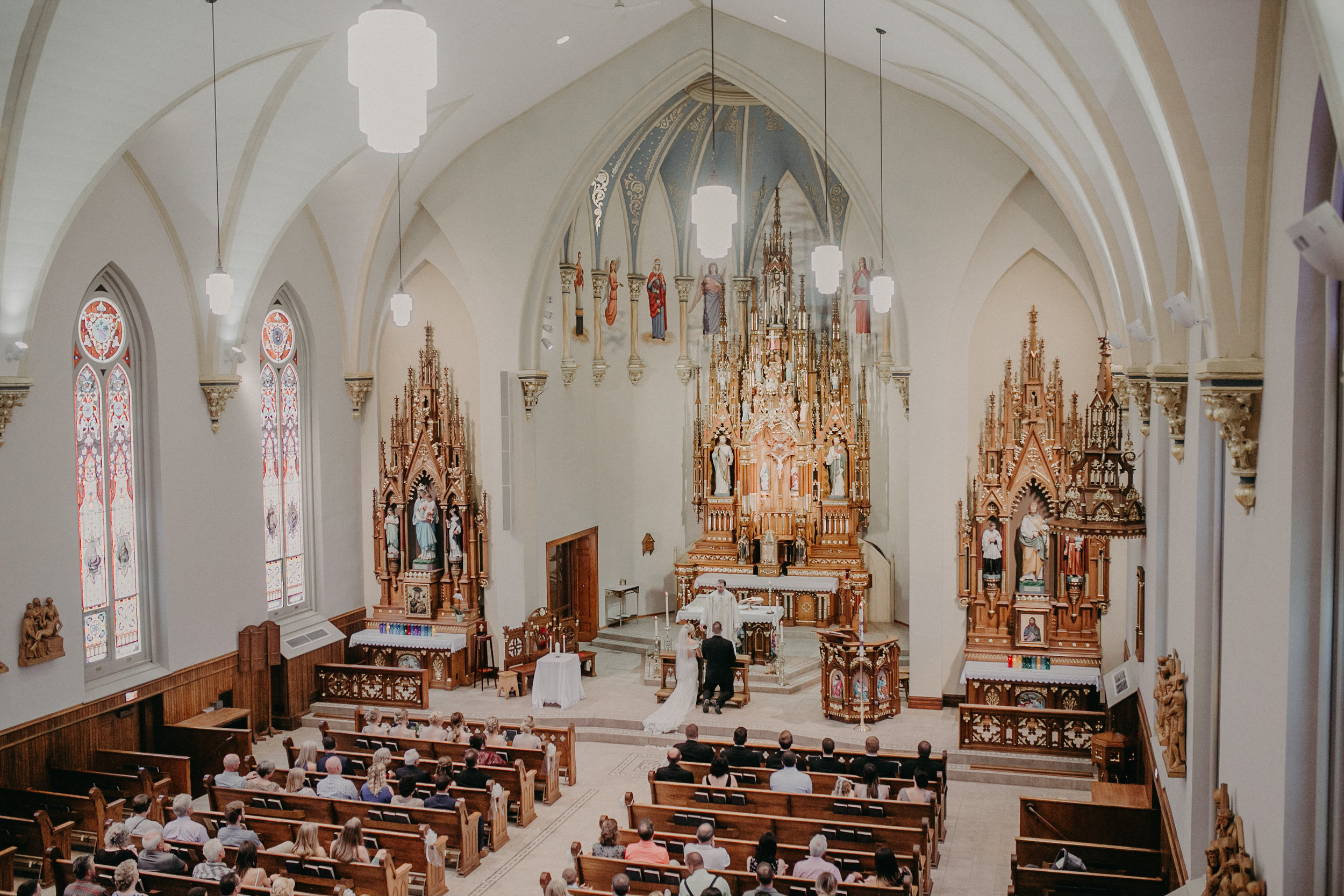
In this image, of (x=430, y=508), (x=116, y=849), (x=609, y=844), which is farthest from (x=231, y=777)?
(x=430, y=508)

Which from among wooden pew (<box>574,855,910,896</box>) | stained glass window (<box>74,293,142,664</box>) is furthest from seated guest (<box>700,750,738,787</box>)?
stained glass window (<box>74,293,142,664</box>)

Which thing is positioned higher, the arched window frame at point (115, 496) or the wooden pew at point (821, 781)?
the arched window frame at point (115, 496)

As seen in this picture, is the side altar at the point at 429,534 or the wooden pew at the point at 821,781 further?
the side altar at the point at 429,534

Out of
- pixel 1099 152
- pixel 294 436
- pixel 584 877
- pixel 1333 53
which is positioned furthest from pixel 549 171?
pixel 1333 53

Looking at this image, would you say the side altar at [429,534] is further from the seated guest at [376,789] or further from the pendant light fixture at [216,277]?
the seated guest at [376,789]

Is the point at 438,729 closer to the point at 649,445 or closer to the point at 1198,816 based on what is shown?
the point at 1198,816

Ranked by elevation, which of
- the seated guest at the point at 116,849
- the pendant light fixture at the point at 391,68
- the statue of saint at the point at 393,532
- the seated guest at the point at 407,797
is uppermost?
the pendant light fixture at the point at 391,68

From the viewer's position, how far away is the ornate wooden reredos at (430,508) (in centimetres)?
1585

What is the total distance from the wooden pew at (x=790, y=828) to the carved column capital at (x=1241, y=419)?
4426mm

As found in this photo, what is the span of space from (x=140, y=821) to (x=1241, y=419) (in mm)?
8690

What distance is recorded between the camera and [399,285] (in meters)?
14.4

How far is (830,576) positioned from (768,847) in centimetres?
1007

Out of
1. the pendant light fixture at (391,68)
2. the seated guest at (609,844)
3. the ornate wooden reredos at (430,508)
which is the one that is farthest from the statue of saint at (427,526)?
the pendant light fixture at (391,68)

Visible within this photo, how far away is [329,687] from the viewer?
1491 centimetres
